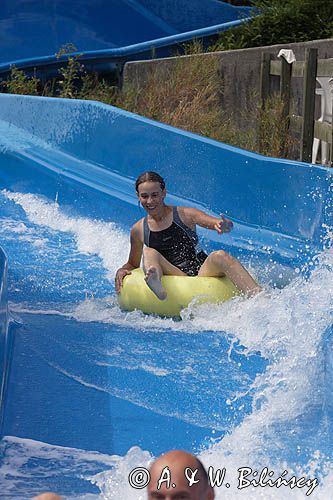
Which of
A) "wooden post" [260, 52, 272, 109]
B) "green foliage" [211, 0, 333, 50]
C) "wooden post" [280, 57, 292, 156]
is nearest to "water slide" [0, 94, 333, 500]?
"wooden post" [280, 57, 292, 156]

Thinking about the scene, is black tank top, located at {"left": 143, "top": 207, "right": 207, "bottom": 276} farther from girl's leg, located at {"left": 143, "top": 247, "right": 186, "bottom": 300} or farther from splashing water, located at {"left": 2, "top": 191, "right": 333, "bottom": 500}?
splashing water, located at {"left": 2, "top": 191, "right": 333, "bottom": 500}

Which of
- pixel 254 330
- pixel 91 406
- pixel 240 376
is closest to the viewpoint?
pixel 91 406

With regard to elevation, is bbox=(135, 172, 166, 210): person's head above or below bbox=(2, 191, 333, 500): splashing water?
above

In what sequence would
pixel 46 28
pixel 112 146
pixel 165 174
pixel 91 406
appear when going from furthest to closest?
pixel 46 28 → pixel 112 146 → pixel 165 174 → pixel 91 406

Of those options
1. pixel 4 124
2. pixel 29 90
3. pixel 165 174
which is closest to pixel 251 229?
pixel 165 174

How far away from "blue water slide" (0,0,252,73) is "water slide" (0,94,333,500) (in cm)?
768

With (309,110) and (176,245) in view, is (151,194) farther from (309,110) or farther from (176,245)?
(309,110)

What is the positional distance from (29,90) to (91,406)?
830cm

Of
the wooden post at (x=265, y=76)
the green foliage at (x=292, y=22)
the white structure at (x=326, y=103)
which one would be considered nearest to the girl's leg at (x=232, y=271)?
the white structure at (x=326, y=103)

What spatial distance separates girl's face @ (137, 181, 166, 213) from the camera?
4.84 m

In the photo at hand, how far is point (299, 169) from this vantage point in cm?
564

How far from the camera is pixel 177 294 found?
15.0 ft

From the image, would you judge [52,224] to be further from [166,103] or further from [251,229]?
[166,103]

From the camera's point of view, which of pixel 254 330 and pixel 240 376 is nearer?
pixel 240 376
